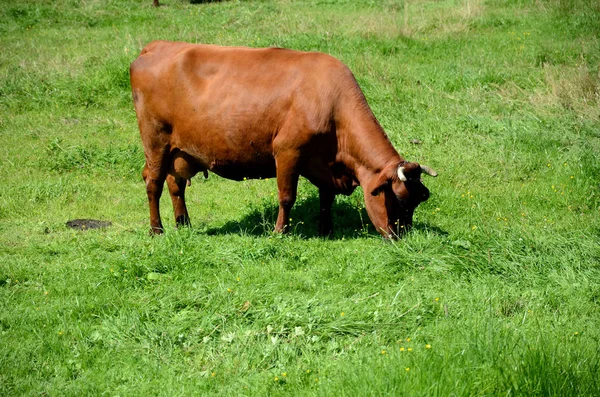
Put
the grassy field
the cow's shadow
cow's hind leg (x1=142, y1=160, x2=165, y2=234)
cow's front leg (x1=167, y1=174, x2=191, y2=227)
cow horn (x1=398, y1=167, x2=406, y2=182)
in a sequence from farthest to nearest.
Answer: cow's front leg (x1=167, y1=174, x2=191, y2=227)
cow's hind leg (x1=142, y1=160, x2=165, y2=234)
the cow's shadow
cow horn (x1=398, y1=167, x2=406, y2=182)
the grassy field

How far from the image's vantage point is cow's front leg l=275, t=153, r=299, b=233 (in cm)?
904

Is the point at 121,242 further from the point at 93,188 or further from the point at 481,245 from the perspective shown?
the point at 481,245

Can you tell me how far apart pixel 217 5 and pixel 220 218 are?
498 inches

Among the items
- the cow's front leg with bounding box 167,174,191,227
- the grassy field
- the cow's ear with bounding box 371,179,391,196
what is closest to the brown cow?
the cow's ear with bounding box 371,179,391,196

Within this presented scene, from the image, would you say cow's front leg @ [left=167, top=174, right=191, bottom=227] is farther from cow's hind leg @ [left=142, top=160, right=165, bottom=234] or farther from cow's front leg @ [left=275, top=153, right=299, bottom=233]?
cow's front leg @ [left=275, top=153, right=299, bottom=233]

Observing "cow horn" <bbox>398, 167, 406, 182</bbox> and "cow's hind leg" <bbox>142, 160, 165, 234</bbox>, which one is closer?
"cow horn" <bbox>398, 167, 406, 182</bbox>

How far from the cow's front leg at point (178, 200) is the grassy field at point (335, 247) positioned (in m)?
0.22

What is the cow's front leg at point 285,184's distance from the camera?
904 cm

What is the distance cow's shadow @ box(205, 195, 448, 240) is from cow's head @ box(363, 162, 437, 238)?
48 cm

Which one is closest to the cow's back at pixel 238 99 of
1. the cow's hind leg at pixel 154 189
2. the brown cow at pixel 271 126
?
the brown cow at pixel 271 126

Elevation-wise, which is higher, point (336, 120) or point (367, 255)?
point (336, 120)

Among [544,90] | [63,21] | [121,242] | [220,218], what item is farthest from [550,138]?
[63,21]

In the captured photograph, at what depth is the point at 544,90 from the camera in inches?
544

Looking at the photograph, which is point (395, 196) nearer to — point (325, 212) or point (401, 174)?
point (401, 174)
